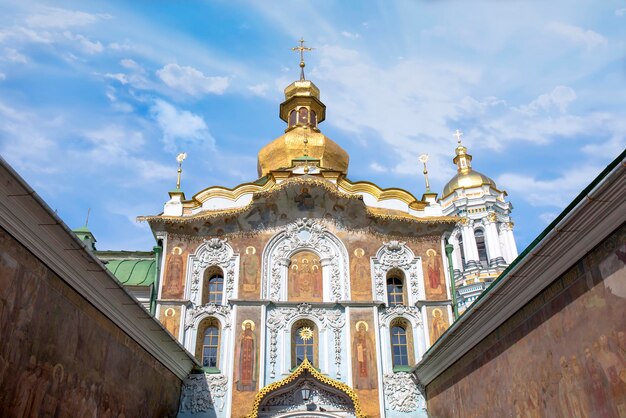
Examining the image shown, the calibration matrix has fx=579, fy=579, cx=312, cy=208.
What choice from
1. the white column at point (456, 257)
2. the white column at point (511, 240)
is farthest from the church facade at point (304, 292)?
the white column at point (511, 240)

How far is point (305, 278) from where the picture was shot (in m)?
19.2

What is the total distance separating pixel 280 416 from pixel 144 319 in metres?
6.18

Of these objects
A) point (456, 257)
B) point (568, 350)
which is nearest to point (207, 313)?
point (568, 350)

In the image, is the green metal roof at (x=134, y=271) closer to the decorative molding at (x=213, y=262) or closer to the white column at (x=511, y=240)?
the decorative molding at (x=213, y=262)

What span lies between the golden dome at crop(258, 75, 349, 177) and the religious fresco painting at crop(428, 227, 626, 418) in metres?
14.7

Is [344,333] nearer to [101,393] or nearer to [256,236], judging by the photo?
[256,236]

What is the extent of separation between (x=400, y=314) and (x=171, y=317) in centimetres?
724

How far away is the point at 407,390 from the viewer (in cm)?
1731

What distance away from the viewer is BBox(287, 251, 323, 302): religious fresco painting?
743 inches

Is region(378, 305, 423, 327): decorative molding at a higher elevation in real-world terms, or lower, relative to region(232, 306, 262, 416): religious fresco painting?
higher

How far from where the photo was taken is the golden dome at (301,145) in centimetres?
2566

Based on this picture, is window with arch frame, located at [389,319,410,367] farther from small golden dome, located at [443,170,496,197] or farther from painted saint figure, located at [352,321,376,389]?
small golden dome, located at [443,170,496,197]

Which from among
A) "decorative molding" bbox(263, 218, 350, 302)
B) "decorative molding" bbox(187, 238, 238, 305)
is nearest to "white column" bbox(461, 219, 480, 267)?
"decorative molding" bbox(263, 218, 350, 302)

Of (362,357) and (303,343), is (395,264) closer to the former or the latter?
(362,357)
